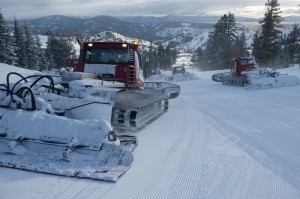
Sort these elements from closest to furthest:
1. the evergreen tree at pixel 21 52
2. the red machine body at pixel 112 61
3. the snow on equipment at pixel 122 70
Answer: the snow on equipment at pixel 122 70 < the red machine body at pixel 112 61 < the evergreen tree at pixel 21 52

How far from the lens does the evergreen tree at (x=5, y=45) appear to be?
43656mm

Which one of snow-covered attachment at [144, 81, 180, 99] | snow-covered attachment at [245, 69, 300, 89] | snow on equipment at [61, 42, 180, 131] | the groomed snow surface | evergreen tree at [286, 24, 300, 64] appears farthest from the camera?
evergreen tree at [286, 24, 300, 64]

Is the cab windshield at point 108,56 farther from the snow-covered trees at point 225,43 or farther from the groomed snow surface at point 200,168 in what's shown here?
the snow-covered trees at point 225,43

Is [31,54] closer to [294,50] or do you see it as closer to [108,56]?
[294,50]

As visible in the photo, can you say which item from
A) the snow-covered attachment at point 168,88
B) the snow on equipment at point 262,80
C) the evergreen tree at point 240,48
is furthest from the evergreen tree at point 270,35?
the snow-covered attachment at point 168,88

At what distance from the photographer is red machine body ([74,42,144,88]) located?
11.3 metres

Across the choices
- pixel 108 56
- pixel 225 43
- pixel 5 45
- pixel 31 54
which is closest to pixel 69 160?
pixel 108 56

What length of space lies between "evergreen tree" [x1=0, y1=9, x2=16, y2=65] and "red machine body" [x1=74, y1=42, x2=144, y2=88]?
34954mm

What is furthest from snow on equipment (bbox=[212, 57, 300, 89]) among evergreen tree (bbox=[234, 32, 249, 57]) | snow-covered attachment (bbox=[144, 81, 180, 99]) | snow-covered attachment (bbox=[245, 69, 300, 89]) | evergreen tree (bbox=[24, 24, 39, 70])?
evergreen tree (bbox=[234, 32, 249, 57])

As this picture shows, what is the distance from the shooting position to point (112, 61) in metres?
11.6

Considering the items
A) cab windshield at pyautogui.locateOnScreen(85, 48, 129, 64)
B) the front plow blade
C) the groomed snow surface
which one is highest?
cab windshield at pyautogui.locateOnScreen(85, 48, 129, 64)

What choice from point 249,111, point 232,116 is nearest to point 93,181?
point 232,116

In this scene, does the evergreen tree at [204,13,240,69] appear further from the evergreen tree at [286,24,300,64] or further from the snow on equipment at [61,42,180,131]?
the snow on equipment at [61,42,180,131]

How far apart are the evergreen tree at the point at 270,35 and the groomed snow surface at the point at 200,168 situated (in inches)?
1570
